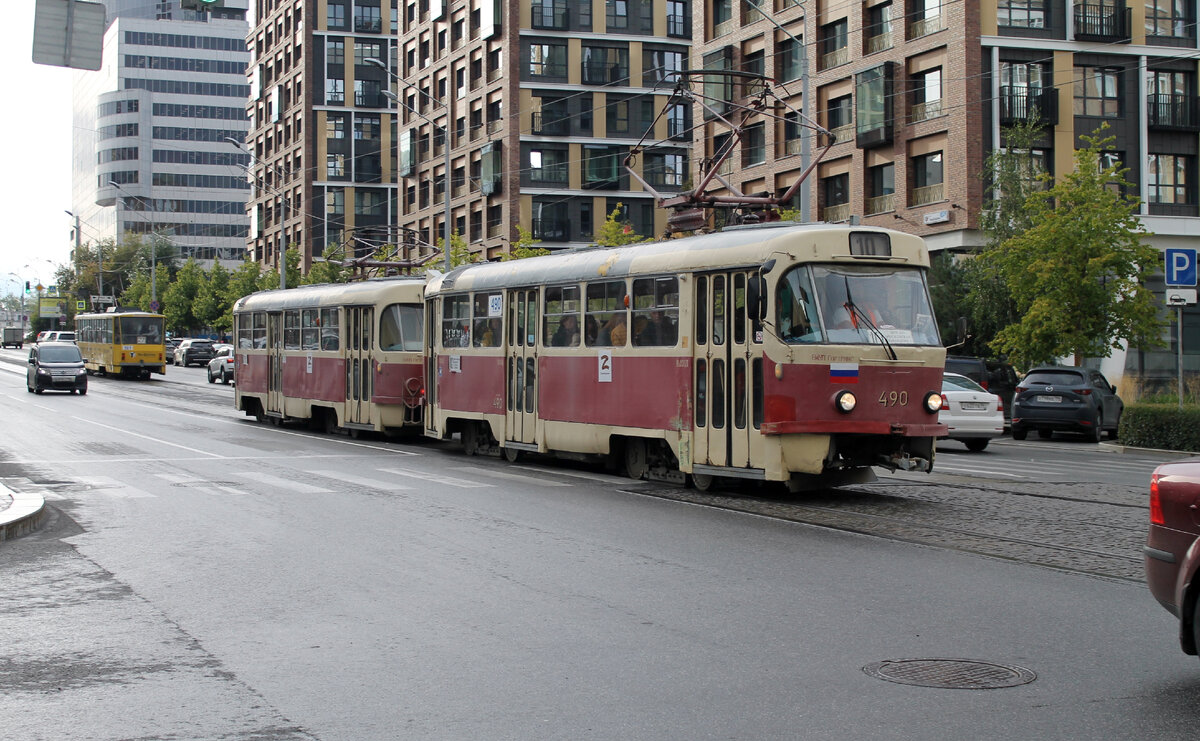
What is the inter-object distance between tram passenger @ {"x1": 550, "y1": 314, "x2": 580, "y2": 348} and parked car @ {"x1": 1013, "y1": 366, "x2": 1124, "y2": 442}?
1374 cm

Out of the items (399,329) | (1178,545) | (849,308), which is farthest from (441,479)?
(1178,545)

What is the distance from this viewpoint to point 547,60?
233ft

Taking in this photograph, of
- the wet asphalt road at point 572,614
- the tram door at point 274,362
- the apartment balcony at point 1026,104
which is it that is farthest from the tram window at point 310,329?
the apartment balcony at point 1026,104

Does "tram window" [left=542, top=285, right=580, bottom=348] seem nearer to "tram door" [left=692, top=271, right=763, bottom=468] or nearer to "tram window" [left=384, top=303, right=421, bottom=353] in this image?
"tram door" [left=692, top=271, right=763, bottom=468]

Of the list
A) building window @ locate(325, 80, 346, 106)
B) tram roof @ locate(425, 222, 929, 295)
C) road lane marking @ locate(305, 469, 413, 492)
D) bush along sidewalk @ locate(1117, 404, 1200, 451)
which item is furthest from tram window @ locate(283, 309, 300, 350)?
building window @ locate(325, 80, 346, 106)

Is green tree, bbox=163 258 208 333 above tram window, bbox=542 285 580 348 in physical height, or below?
above

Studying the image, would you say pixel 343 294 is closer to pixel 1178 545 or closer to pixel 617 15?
pixel 1178 545

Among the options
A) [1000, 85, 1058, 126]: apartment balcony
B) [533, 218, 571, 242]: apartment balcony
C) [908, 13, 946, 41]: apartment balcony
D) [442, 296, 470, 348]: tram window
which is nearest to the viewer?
[442, 296, 470, 348]: tram window

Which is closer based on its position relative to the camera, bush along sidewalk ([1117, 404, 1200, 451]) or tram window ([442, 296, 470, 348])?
tram window ([442, 296, 470, 348])

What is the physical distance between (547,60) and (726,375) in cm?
5906

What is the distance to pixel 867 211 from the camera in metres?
45.8

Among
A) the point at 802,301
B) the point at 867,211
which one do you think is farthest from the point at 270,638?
the point at 867,211

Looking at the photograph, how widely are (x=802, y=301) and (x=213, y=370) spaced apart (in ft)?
152

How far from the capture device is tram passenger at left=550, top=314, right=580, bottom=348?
1778 centimetres
